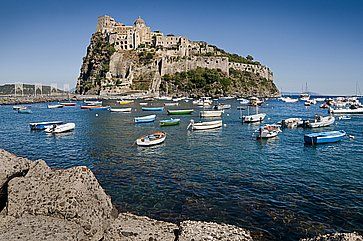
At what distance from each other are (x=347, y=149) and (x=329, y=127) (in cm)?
1759

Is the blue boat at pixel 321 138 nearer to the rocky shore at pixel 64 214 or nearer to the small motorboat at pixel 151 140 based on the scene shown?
the small motorboat at pixel 151 140

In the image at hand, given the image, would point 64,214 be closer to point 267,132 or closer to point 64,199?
point 64,199

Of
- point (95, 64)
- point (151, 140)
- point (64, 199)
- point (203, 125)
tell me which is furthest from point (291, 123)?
point (95, 64)

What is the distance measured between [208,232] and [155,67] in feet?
432

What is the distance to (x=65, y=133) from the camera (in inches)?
1635

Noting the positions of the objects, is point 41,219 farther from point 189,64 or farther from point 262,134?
point 189,64

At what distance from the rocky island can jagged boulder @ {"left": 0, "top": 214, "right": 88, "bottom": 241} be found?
12483cm

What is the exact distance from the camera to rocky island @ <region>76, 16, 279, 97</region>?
13688 centimetres

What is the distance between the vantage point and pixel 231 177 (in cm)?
1989

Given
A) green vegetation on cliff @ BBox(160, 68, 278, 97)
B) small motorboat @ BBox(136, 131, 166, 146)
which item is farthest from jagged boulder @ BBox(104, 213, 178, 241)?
green vegetation on cliff @ BBox(160, 68, 278, 97)

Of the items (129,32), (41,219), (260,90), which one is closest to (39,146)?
(41,219)

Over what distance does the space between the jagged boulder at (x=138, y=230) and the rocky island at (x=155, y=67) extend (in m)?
123

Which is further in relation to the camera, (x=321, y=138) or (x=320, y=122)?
(x=320, y=122)

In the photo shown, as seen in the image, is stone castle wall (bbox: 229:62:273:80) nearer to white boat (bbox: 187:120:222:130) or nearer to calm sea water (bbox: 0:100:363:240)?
white boat (bbox: 187:120:222:130)
